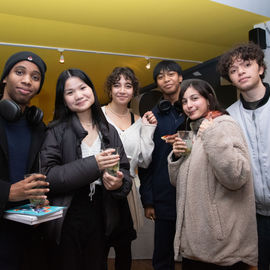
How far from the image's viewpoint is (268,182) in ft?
5.90

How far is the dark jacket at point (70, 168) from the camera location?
1481mm

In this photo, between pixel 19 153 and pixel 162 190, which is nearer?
pixel 19 153

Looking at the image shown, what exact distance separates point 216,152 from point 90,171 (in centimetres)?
70

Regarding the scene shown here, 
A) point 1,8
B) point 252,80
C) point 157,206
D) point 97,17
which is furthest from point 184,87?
point 1,8

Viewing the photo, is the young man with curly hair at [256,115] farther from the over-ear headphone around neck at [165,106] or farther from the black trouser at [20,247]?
the black trouser at [20,247]

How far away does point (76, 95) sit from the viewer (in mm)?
1725

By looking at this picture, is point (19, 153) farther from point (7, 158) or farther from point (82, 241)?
point (82, 241)

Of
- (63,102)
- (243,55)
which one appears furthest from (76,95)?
(243,55)

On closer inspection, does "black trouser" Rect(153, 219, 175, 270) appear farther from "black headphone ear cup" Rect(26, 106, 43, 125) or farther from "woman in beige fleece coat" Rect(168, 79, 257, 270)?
"black headphone ear cup" Rect(26, 106, 43, 125)

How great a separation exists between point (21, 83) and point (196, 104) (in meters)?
1.11

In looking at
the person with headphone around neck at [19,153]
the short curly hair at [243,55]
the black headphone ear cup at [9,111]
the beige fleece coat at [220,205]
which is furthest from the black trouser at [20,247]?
the short curly hair at [243,55]

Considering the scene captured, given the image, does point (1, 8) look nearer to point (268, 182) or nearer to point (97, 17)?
point (97, 17)

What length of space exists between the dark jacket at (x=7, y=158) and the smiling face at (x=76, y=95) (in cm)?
24

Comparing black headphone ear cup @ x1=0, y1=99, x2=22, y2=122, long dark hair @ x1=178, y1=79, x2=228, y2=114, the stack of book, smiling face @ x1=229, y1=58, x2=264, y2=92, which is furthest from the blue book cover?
smiling face @ x1=229, y1=58, x2=264, y2=92
